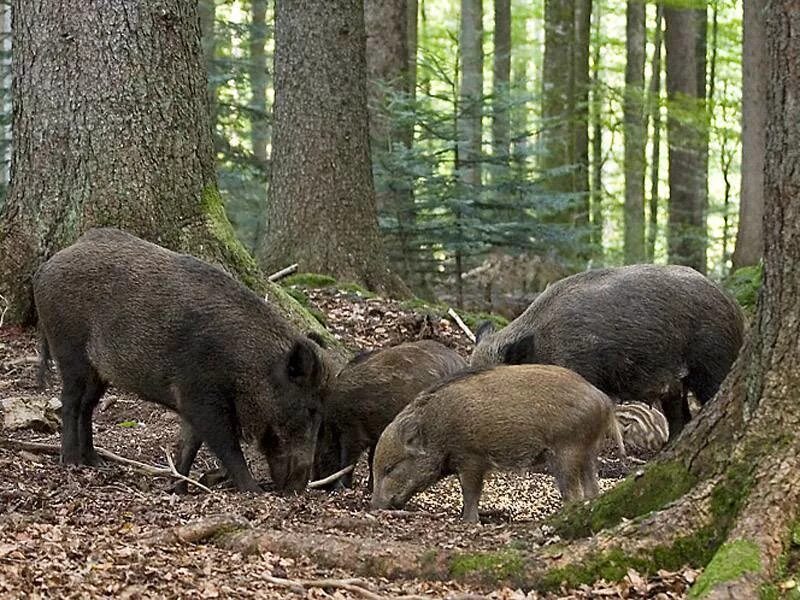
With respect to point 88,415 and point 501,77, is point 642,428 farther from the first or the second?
point 501,77

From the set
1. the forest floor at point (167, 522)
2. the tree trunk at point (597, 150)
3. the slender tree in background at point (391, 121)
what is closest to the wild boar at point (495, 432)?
the forest floor at point (167, 522)

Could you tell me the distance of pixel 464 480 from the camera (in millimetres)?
5934

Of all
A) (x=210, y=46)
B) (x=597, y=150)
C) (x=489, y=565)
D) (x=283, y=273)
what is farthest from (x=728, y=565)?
(x=597, y=150)

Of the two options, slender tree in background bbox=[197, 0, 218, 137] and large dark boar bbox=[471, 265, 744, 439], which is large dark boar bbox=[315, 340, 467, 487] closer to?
large dark boar bbox=[471, 265, 744, 439]

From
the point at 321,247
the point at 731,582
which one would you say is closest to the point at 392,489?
the point at 731,582

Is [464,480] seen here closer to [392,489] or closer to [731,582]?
[392,489]

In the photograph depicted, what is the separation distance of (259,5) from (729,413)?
2362 cm

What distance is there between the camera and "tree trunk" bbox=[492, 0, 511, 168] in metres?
15.1

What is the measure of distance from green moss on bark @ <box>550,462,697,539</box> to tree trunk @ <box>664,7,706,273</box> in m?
16.7

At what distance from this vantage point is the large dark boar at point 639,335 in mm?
7227

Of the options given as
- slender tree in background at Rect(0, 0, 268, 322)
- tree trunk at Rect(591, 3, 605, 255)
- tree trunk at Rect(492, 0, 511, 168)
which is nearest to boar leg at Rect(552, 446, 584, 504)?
slender tree in background at Rect(0, 0, 268, 322)

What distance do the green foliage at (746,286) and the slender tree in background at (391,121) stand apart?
4.23 m

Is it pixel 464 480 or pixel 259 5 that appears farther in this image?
pixel 259 5

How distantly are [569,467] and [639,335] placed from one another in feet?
6.16
